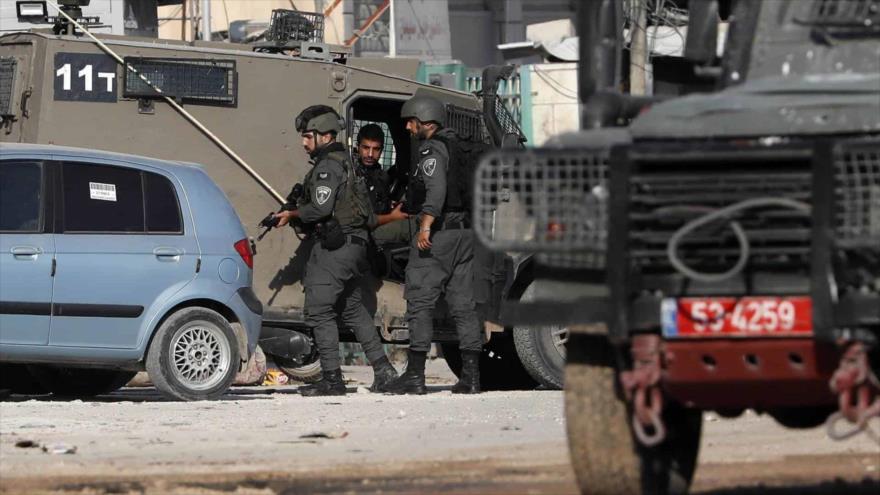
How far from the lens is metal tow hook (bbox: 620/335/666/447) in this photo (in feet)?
19.0

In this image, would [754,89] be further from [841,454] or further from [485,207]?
[841,454]

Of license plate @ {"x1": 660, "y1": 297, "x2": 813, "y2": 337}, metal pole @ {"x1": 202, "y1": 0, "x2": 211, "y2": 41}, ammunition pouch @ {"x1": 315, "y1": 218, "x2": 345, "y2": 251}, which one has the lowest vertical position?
license plate @ {"x1": 660, "y1": 297, "x2": 813, "y2": 337}

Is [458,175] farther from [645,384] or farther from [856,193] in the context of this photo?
[856,193]

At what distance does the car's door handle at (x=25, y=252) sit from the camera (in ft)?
36.7

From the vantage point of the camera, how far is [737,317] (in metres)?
5.71

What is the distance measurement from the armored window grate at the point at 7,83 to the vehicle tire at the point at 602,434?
7.26 metres

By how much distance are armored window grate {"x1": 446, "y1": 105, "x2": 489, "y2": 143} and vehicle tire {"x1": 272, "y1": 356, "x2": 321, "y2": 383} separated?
6.76 ft

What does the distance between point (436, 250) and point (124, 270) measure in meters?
2.35

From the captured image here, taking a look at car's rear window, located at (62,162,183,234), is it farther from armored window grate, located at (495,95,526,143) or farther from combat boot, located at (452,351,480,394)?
armored window grate, located at (495,95,526,143)

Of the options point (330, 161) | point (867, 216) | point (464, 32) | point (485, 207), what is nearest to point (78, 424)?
point (330, 161)

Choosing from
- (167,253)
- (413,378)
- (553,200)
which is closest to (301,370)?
(413,378)

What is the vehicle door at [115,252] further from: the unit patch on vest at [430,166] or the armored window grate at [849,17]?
the armored window grate at [849,17]

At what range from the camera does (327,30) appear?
27.4 meters

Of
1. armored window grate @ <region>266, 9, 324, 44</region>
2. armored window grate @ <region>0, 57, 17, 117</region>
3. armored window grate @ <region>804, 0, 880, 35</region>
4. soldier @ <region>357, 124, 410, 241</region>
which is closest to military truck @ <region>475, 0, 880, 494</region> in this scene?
armored window grate @ <region>804, 0, 880, 35</region>
